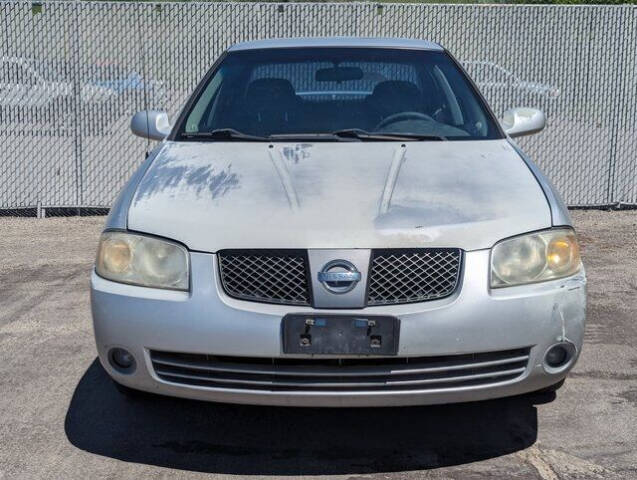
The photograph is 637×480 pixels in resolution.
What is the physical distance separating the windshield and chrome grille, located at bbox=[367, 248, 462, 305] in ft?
4.33

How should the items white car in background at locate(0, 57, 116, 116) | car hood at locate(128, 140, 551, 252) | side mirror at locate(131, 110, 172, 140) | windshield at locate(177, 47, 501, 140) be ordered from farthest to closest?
1. white car in background at locate(0, 57, 116, 116)
2. side mirror at locate(131, 110, 172, 140)
3. windshield at locate(177, 47, 501, 140)
4. car hood at locate(128, 140, 551, 252)

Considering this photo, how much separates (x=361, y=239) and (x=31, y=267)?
174 inches

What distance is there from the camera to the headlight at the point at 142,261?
11.3 feet

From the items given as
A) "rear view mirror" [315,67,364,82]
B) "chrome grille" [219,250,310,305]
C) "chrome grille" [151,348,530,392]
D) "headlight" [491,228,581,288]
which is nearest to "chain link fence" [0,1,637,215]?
"rear view mirror" [315,67,364,82]

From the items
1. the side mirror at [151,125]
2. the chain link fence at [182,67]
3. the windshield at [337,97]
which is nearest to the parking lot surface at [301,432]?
the side mirror at [151,125]

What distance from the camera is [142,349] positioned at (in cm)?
343

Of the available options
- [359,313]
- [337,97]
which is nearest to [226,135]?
[337,97]

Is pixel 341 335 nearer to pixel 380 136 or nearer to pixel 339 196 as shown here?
pixel 339 196

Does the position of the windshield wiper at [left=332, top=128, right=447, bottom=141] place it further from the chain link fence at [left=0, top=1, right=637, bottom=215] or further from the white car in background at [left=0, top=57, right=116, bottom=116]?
the white car in background at [left=0, top=57, right=116, bottom=116]

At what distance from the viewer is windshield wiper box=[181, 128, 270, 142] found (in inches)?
179

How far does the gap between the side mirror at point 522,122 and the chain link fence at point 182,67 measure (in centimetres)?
416

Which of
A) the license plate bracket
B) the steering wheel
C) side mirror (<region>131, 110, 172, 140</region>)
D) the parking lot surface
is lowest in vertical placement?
the parking lot surface

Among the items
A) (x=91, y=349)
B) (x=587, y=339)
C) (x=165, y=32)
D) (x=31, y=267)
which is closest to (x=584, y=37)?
(x=165, y=32)

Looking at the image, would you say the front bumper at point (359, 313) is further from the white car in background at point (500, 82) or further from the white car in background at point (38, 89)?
the white car in background at point (500, 82)
